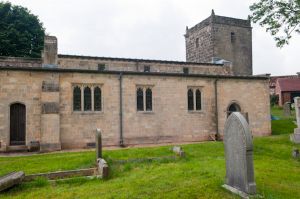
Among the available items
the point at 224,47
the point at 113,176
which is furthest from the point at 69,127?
the point at 224,47

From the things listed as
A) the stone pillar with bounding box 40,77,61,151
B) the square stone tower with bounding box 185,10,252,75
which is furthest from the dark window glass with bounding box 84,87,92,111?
the square stone tower with bounding box 185,10,252,75

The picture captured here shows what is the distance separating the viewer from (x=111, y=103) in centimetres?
1878

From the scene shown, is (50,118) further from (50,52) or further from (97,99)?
(50,52)

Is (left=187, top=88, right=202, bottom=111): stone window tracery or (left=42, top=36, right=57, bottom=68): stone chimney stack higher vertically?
(left=42, top=36, right=57, bottom=68): stone chimney stack

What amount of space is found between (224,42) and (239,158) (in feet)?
107

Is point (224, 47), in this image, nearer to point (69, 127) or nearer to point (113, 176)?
point (69, 127)

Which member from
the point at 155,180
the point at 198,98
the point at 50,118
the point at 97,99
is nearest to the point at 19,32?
the point at 97,99

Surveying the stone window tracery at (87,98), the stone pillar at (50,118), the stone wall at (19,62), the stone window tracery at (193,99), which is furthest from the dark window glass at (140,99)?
the stone wall at (19,62)

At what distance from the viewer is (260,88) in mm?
22984

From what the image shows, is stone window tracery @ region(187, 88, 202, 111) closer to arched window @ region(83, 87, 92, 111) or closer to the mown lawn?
arched window @ region(83, 87, 92, 111)

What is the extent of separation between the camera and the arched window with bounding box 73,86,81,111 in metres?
18.0

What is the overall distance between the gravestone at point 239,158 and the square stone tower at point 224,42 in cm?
2847

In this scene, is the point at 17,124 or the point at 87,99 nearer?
the point at 17,124

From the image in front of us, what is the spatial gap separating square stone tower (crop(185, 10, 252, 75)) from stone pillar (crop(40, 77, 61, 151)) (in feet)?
75.5
